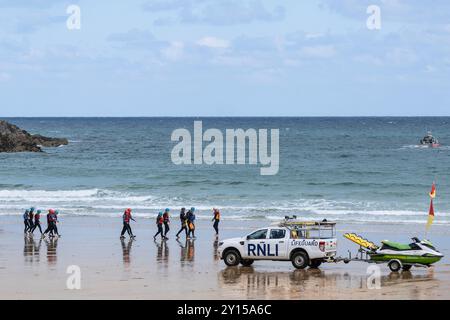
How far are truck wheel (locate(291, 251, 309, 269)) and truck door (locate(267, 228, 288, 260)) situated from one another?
0.31m

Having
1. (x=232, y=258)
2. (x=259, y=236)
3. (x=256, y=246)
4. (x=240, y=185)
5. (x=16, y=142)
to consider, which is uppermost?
(x=16, y=142)

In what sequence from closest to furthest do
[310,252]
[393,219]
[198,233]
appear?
[310,252] < [198,233] < [393,219]

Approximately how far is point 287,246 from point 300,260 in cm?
58

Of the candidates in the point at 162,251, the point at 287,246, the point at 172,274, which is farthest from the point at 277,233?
the point at 162,251

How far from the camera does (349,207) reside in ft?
163

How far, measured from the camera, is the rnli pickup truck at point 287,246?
86.1ft

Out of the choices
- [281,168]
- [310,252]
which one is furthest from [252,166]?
[310,252]

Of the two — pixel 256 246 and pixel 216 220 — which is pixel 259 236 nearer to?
pixel 256 246

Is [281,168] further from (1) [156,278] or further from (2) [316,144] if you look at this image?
(1) [156,278]

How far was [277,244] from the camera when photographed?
26562 millimetres

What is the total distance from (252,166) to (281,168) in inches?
104

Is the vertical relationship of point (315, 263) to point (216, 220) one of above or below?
below

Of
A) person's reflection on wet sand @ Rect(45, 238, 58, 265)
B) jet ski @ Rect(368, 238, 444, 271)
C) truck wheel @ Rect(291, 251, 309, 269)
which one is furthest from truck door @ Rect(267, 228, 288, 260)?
person's reflection on wet sand @ Rect(45, 238, 58, 265)
